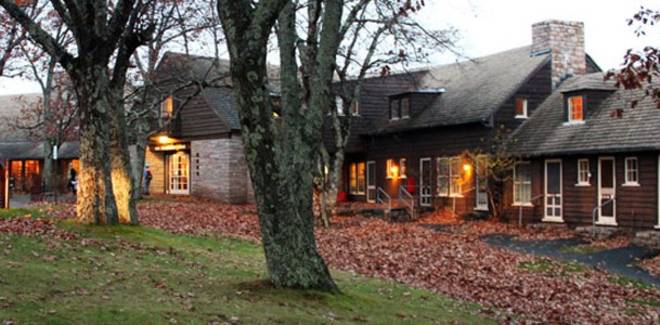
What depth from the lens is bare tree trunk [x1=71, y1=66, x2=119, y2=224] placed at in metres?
15.9

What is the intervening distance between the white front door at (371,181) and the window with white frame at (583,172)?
14.1m

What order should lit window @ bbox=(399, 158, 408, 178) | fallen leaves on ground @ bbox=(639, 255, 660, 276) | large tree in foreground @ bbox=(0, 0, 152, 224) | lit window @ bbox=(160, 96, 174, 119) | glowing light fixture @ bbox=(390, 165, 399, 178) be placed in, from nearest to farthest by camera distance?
large tree in foreground @ bbox=(0, 0, 152, 224)
fallen leaves on ground @ bbox=(639, 255, 660, 276)
lit window @ bbox=(399, 158, 408, 178)
glowing light fixture @ bbox=(390, 165, 399, 178)
lit window @ bbox=(160, 96, 174, 119)

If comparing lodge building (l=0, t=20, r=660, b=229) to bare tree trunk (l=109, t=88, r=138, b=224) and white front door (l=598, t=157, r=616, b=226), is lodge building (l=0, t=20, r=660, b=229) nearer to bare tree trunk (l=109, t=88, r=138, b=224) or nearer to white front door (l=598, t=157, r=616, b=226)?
white front door (l=598, t=157, r=616, b=226)

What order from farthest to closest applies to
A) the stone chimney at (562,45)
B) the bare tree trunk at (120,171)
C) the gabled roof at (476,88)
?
the stone chimney at (562,45), the gabled roof at (476,88), the bare tree trunk at (120,171)

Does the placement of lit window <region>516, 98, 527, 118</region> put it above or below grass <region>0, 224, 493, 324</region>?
above

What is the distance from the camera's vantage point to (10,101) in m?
63.4

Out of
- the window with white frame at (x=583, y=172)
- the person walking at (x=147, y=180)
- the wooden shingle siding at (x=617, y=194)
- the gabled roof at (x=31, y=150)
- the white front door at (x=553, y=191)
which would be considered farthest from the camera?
the gabled roof at (x=31, y=150)

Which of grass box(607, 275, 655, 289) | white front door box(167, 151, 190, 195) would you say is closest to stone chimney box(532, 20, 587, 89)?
grass box(607, 275, 655, 289)

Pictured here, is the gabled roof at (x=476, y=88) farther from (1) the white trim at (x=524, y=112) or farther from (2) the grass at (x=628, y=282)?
(2) the grass at (x=628, y=282)

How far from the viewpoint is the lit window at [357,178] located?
1662 inches

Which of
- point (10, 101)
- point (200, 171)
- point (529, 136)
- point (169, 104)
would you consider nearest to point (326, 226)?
point (529, 136)

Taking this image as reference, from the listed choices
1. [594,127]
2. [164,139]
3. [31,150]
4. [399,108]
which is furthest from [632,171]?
[31,150]

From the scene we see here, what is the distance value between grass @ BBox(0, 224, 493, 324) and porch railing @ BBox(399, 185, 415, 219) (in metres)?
19.3

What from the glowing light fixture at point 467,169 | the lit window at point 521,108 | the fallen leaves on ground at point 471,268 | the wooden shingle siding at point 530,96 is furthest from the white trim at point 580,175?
the glowing light fixture at point 467,169
